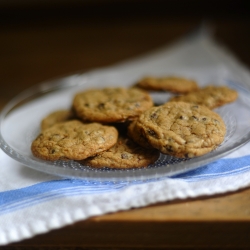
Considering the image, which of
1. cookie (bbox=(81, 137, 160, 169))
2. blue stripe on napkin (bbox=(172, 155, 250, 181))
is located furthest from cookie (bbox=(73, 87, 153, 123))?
blue stripe on napkin (bbox=(172, 155, 250, 181))

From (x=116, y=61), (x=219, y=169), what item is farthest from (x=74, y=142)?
(x=116, y=61)

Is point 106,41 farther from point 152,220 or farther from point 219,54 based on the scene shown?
point 152,220

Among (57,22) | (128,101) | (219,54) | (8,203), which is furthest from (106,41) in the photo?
(8,203)

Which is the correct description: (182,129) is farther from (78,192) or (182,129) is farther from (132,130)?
(78,192)

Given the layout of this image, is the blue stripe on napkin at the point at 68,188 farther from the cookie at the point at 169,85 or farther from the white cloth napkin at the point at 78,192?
the cookie at the point at 169,85

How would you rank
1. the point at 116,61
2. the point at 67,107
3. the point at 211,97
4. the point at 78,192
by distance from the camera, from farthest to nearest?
the point at 116,61 < the point at 67,107 < the point at 211,97 < the point at 78,192

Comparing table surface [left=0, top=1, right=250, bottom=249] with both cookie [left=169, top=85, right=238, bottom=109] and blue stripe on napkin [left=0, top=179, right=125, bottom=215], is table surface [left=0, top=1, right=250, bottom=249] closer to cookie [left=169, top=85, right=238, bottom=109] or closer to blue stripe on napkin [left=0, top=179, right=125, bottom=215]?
blue stripe on napkin [left=0, top=179, right=125, bottom=215]
